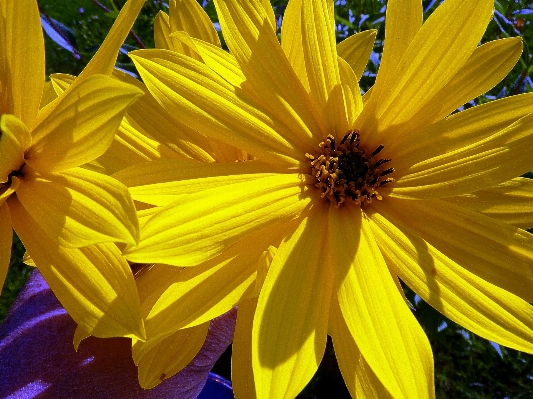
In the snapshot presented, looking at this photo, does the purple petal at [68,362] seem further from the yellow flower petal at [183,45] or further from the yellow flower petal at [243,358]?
the yellow flower petal at [183,45]

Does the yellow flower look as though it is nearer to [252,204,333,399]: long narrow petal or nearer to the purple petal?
[252,204,333,399]: long narrow petal

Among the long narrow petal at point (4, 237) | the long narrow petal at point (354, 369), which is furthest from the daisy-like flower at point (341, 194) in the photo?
the long narrow petal at point (4, 237)

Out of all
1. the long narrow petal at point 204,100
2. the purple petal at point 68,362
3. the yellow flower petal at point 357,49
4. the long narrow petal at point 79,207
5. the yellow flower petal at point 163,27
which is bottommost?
the purple petal at point 68,362

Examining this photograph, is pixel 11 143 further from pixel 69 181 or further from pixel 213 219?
pixel 213 219

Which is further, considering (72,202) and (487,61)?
(487,61)

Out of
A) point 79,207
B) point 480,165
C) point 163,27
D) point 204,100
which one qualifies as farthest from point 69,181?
point 480,165

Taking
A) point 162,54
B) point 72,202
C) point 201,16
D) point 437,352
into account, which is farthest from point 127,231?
point 437,352

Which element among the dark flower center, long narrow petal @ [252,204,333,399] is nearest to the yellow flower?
Result: long narrow petal @ [252,204,333,399]

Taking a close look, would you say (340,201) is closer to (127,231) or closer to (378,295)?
(378,295)
